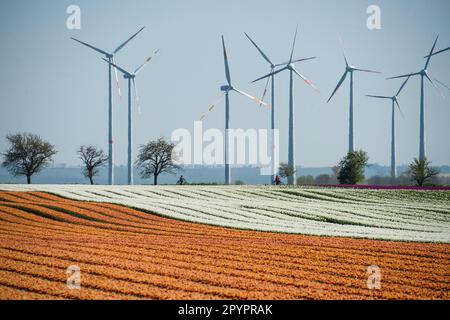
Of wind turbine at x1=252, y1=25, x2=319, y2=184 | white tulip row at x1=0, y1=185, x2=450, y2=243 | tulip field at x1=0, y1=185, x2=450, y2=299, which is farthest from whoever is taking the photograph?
wind turbine at x1=252, y1=25, x2=319, y2=184

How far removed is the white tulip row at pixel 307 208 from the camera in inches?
1288

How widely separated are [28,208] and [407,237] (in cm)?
2132

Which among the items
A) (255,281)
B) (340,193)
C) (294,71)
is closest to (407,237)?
(255,281)

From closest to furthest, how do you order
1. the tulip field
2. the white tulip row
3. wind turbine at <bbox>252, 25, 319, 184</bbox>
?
the tulip field → the white tulip row → wind turbine at <bbox>252, 25, 319, 184</bbox>

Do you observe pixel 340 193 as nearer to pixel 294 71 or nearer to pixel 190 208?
pixel 190 208

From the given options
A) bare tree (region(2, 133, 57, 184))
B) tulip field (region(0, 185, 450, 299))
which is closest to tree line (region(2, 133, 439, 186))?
bare tree (region(2, 133, 57, 184))

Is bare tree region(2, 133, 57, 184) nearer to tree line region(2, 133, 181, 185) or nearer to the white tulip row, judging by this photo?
tree line region(2, 133, 181, 185)

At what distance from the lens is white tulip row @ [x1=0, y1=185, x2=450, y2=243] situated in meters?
32.7

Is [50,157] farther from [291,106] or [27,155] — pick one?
[291,106]

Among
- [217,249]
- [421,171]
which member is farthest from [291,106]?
[217,249]

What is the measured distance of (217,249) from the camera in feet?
73.6

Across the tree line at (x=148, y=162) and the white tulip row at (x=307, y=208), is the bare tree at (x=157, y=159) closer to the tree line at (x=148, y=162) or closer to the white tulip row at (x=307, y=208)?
the tree line at (x=148, y=162)

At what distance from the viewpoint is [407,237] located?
28.8 m
